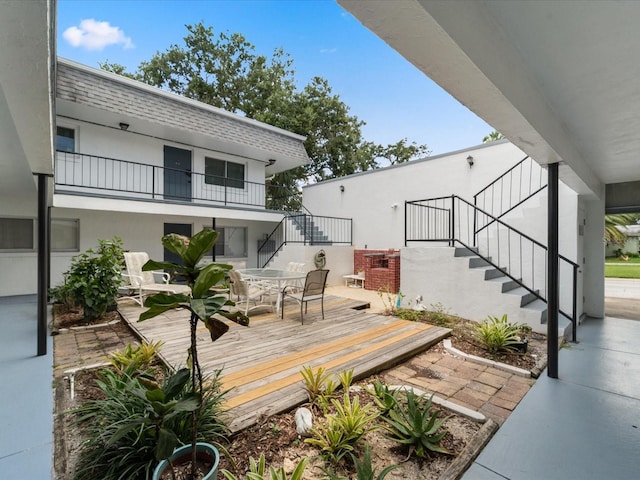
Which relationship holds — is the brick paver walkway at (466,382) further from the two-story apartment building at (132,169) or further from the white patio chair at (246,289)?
the two-story apartment building at (132,169)

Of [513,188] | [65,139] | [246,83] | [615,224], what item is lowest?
[615,224]

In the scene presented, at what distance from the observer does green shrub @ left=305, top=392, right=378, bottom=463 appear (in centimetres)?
211

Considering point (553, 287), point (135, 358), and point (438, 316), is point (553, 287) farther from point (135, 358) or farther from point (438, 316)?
point (135, 358)

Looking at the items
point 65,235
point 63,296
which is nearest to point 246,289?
point 63,296

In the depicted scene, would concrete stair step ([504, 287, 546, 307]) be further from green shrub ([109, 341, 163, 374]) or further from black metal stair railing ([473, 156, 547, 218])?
green shrub ([109, 341, 163, 374])

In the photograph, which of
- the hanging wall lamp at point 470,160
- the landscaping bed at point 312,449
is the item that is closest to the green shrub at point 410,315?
the landscaping bed at point 312,449

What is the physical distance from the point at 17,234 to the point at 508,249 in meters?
12.9

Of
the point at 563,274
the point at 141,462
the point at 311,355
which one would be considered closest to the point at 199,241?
the point at 141,462

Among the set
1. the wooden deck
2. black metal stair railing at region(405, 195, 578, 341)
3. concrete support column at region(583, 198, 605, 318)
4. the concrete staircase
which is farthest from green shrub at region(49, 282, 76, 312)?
concrete support column at region(583, 198, 605, 318)

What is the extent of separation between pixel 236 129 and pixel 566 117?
383 inches

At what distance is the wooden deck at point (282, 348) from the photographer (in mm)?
2812

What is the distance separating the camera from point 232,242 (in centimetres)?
1218

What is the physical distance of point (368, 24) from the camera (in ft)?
4.18

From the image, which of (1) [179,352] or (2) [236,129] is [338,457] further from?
(2) [236,129]
